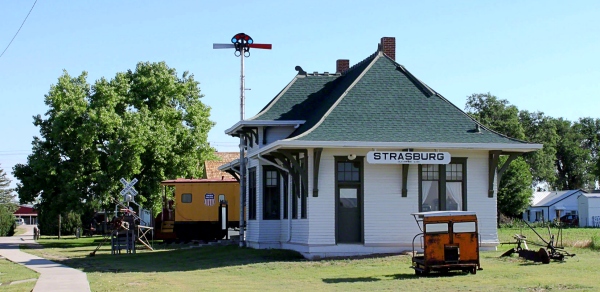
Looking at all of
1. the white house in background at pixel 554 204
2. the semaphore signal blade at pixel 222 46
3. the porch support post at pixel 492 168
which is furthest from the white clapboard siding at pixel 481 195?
the white house in background at pixel 554 204

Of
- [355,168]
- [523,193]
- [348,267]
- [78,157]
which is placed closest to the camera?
[348,267]

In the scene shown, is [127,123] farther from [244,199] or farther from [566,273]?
[566,273]

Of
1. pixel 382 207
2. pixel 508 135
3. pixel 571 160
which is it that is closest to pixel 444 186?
pixel 382 207

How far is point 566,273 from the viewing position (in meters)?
17.8

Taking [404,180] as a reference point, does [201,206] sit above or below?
below

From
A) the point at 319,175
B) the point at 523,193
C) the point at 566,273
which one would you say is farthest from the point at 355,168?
the point at 523,193

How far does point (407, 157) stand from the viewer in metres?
23.8

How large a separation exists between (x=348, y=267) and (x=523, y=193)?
164 ft

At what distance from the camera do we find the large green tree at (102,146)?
149ft

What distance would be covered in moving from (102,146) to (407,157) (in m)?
27.0

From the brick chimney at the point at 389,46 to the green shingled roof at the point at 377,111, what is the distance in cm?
89

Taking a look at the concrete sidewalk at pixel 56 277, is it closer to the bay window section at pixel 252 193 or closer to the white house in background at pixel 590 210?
the bay window section at pixel 252 193

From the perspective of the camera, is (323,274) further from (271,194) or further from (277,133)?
(271,194)

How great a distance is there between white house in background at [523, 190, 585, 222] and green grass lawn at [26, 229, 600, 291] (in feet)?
186
